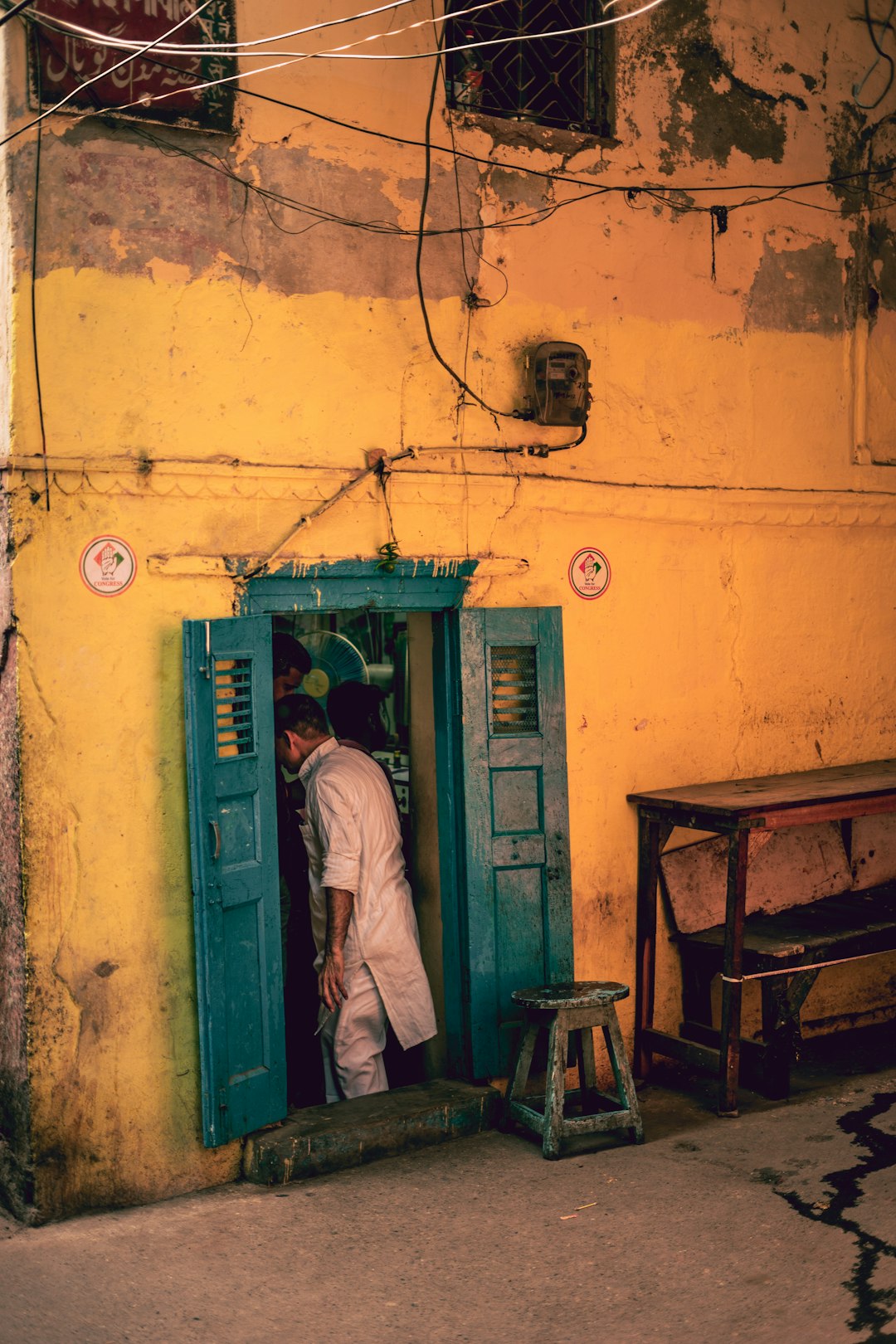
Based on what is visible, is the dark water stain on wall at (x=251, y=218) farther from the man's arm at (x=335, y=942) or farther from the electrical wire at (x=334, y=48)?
the man's arm at (x=335, y=942)

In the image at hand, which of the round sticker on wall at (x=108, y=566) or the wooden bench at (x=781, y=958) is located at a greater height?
the round sticker on wall at (x=108, y=566)

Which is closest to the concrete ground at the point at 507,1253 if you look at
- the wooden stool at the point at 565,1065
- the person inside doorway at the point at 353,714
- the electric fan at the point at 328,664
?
the wooden stool at the point at 565,1065

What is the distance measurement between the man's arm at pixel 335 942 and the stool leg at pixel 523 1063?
31.4 inches

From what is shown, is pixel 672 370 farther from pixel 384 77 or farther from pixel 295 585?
pixel 295 585

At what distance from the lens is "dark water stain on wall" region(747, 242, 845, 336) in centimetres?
659

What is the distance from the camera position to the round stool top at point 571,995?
5172mm

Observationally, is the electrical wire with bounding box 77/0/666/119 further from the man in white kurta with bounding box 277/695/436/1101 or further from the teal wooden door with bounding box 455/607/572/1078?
the man in white kurta with bounding box 277/695/436/1101

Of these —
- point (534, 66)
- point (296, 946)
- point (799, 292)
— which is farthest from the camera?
point (799, 292)

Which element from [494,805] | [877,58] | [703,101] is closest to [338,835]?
[494,805]

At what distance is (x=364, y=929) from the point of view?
5562 millimetres

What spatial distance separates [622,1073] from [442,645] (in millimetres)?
1984

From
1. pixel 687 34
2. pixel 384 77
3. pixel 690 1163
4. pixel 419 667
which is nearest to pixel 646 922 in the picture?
pixel 690 1163

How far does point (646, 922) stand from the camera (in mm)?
6070

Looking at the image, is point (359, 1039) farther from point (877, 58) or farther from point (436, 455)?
point (877, 58)
